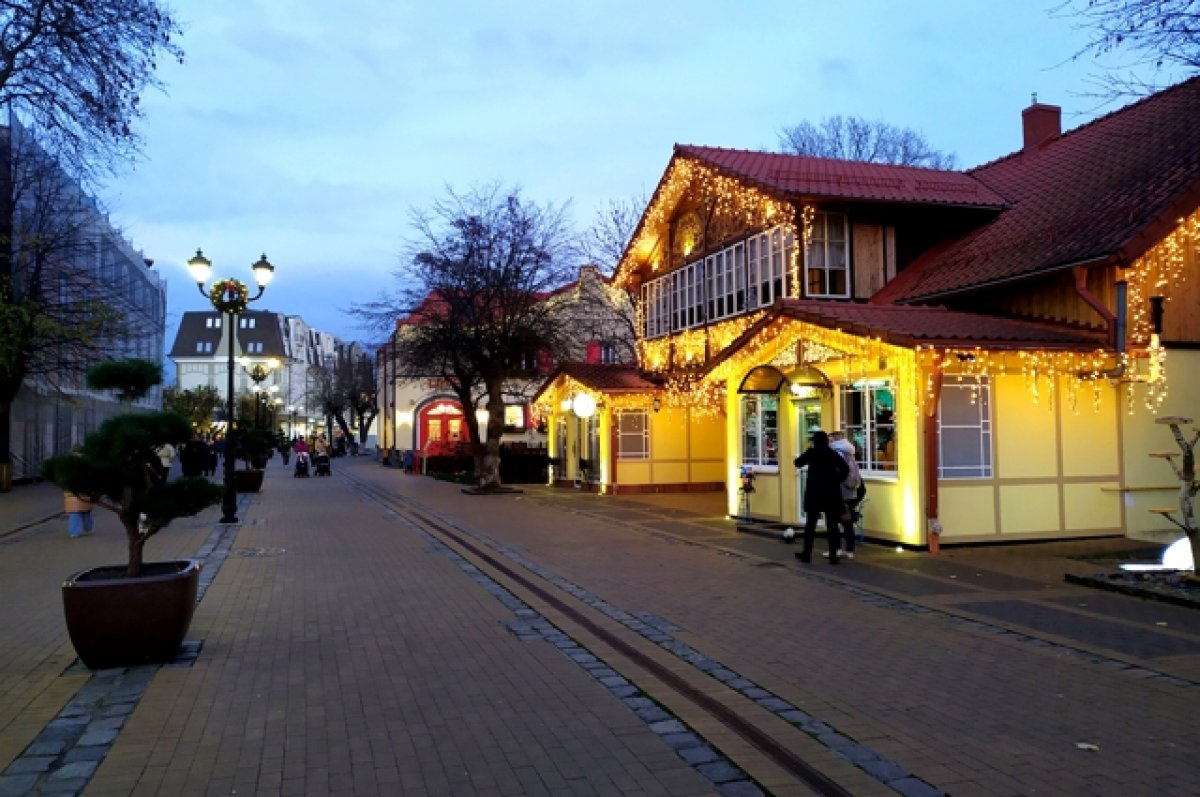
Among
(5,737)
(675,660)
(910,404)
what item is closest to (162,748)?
(5,737)

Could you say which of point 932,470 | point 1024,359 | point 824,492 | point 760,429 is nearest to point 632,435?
point 760,429

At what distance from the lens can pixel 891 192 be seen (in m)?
18.1

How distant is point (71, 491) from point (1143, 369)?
13.6 m

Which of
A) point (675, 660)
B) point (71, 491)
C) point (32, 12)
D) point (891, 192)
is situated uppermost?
point (32, 12)

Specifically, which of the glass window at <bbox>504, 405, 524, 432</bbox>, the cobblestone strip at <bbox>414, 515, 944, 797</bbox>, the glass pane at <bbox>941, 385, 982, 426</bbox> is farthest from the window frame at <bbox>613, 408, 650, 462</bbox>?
the glass window at <bbox>504, 405, 524, 432</bbox>

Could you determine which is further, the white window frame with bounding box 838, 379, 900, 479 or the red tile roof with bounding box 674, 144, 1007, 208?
the red tile roof with bounding box 674, 144, 1007, 208

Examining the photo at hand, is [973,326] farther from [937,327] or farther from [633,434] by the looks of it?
[633,434]

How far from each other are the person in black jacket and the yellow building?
1.61m

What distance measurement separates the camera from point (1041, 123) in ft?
69.6

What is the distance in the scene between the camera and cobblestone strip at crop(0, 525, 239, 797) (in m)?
4.49

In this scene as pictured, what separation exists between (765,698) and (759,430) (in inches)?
424

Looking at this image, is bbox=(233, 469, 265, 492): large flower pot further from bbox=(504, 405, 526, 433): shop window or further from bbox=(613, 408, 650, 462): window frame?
bbox=(504, 405, 526, 433): shop window

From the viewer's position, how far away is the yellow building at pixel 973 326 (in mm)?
12781

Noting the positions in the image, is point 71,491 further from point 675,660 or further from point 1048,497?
point 1048,497
